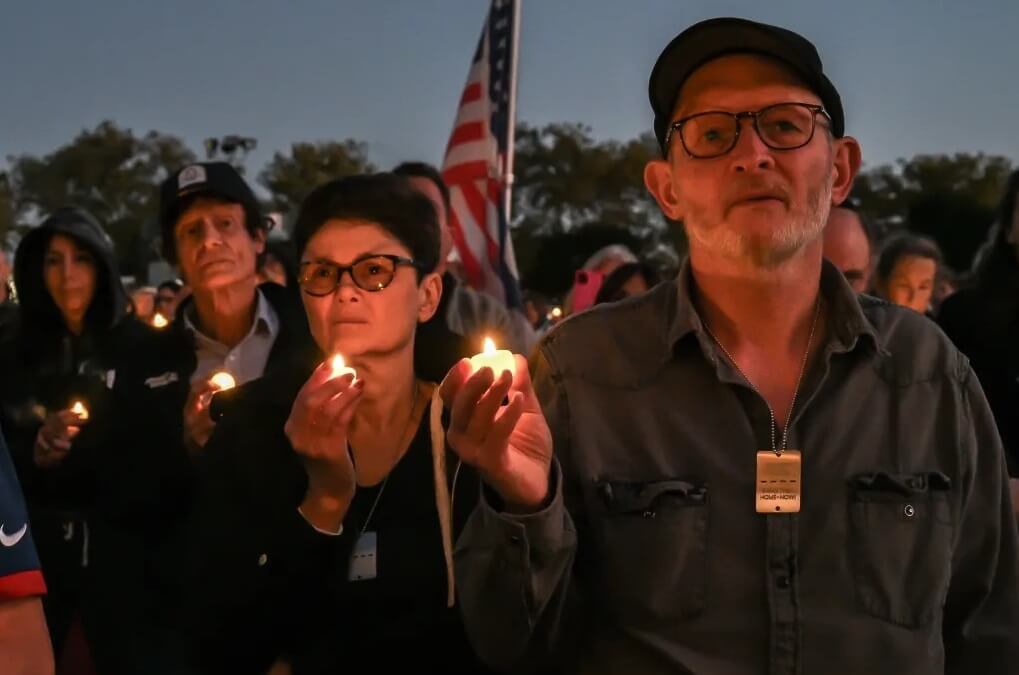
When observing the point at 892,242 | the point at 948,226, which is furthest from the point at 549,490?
the point at 948,226

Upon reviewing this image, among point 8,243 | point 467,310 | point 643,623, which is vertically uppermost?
point 8,243

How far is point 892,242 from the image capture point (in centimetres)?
657

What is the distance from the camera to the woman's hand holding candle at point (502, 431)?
72.1 inches

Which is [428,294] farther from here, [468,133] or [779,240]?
[468,133]

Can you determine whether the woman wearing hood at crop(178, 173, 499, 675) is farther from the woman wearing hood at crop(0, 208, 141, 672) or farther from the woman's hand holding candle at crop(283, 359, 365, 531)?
the woman wearing hood at crop(0, 208, 141, 672)

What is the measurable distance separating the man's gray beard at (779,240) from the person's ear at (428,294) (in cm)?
101

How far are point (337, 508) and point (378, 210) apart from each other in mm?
887

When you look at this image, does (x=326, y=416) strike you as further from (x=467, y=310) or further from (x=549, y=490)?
(x=467, y=310)

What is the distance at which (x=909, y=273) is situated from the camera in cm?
621

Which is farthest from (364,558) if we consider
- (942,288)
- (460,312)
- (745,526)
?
(942,288)

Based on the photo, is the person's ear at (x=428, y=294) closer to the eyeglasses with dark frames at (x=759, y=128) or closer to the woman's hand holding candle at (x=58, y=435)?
the eyeglasses with dark frames at (x=759, y=128)

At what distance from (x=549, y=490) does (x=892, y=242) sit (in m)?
5.11

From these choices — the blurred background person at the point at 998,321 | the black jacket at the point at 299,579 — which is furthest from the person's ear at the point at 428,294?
the blurred background person at the point at 998,321

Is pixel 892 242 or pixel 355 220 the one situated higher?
pixel 892 242
